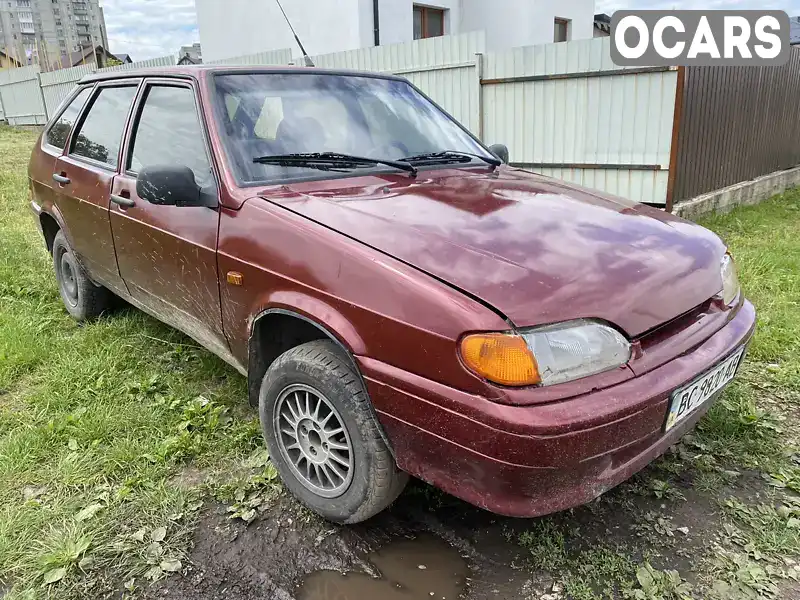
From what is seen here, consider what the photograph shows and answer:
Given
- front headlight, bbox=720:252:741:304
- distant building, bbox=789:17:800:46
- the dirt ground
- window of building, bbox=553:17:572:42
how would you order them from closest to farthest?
1. the dirt ground
2. front headlight, bbox=720:252:741:304
3. window of building, bbox=553:17:572:42
4. distant building, bbox=789:17:800:46

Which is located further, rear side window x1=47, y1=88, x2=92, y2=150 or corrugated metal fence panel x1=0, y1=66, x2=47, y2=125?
corrugated metal fence panel x1=0, y1=66, x2=47, y2=125

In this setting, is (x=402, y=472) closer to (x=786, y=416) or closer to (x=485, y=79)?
(x=786, y=416)

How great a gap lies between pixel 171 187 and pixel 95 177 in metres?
1.41

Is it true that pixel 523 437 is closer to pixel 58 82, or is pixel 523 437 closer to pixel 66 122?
pixel 66 122

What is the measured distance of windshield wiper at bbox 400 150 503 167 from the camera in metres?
3.12

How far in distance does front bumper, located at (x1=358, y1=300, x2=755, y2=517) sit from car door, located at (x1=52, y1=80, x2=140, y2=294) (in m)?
2.32

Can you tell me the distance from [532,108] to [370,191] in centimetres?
584

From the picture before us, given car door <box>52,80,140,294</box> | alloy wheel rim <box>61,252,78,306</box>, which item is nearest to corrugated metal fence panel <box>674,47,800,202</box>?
car door <box>52,80,140,294</box>

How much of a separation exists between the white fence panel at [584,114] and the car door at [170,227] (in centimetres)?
538

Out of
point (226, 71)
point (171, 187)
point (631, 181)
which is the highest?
point (226, 71)

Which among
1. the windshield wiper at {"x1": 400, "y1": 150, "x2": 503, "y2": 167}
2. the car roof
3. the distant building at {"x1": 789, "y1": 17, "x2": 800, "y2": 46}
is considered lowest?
the windshield wiper at {"x1": 400, "y1": 150, "x2": 503, "y2": 167}

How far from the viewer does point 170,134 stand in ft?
10.3

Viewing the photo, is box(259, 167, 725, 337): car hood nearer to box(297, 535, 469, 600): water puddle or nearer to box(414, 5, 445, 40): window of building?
box(297, 535, 469, 600): water puddle

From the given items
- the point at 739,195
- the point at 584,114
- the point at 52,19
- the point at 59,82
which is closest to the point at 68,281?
the point at 584,114
